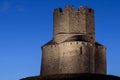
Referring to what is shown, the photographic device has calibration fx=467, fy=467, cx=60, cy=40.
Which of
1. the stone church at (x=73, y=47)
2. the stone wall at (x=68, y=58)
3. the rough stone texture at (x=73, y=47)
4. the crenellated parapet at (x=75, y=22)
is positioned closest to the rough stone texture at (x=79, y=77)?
the stone church at (x=73, y=47)

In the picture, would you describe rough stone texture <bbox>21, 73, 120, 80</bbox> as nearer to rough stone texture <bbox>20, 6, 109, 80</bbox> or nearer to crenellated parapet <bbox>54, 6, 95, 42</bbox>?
rough stone texture <bbox>20, 6, 109, 80</bbox>

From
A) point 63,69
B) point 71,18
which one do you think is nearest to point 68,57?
point 63,69

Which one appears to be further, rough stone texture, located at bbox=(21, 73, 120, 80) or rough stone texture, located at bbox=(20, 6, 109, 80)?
rough stone texture, located at bbox=(20, 6, 109, 80)

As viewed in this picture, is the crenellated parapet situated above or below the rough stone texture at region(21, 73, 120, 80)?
above

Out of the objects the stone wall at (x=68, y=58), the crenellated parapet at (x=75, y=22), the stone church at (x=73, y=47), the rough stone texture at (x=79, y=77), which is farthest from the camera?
the crenellated parapet at (x=75, y=22)

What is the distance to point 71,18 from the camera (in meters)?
70.2

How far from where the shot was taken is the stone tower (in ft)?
220

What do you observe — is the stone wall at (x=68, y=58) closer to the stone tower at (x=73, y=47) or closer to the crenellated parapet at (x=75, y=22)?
the stone tower at (x=73, y=47)

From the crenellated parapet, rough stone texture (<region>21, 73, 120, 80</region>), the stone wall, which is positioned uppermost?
the crenellated parapet

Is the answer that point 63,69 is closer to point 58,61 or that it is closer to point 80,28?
point 58,61

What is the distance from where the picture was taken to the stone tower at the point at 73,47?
6712cm

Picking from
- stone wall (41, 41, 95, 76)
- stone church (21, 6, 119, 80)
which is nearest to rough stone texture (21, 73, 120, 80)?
stone church (21, 6, 119, 80)

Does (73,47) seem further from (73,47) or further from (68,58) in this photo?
(68,58)

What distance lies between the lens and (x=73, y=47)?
6725cm
